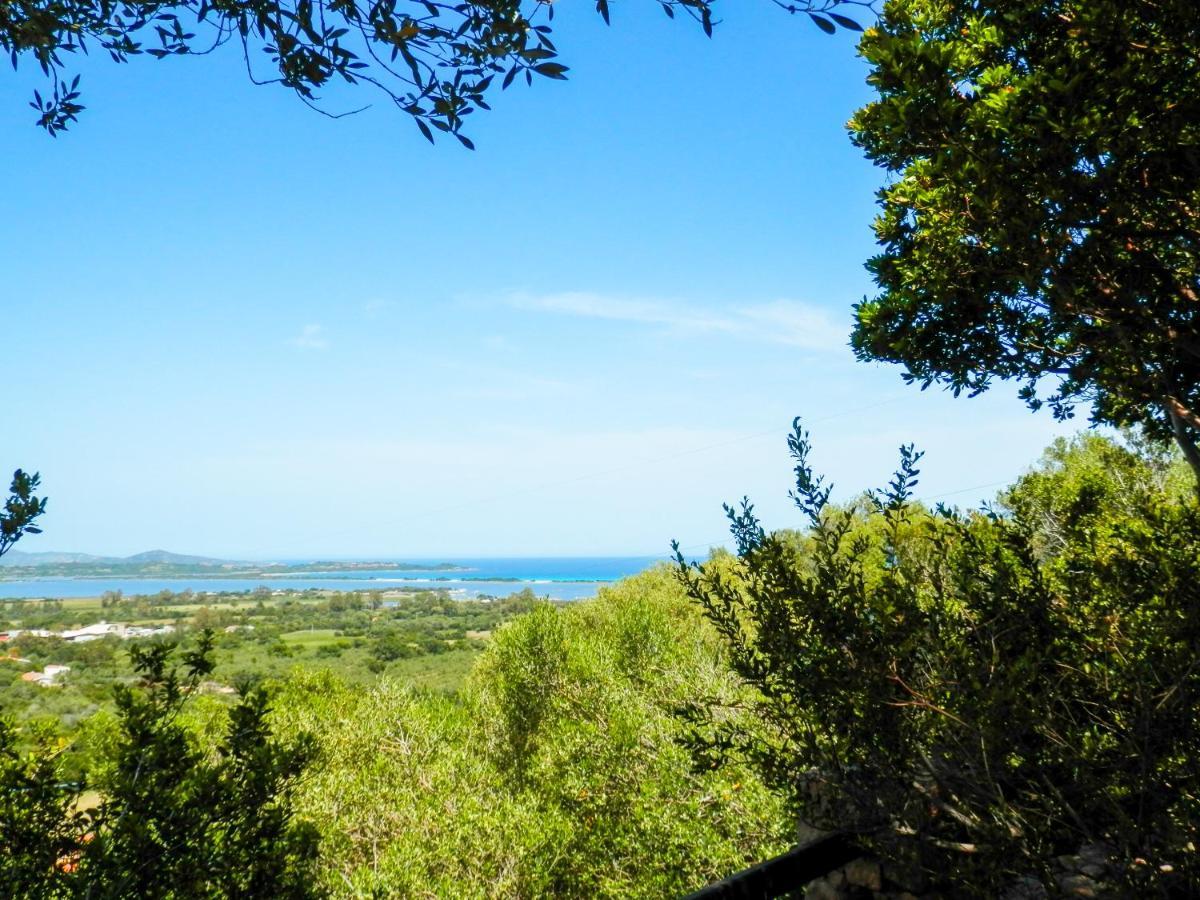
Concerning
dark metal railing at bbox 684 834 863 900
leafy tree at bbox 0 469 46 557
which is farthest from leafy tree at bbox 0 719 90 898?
dark metal railing at bbox 684 834 863 900

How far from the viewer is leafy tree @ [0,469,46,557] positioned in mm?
2916

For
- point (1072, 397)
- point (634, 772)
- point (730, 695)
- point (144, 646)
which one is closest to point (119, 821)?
point (144, 646)

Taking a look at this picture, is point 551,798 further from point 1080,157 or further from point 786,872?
point 1080,157

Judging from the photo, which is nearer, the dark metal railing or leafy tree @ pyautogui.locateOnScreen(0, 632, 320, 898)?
the dark metal railing

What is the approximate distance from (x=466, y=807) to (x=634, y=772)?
10.8 feet

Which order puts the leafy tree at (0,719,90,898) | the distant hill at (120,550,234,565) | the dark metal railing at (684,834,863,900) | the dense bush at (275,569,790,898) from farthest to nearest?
the distant hill at (120,550,234,565)
the dense bush at (275,569,790,898)
the leafy tree at (0,719,90,898)
the dark metal railing at (684,834,863,900)

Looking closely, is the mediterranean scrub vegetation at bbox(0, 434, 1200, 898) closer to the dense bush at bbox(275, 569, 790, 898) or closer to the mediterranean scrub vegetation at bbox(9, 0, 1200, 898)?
the mediterranean scrub vegetation at bbox(9, 0, 1200, 898)

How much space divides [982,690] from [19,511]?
13.4 ft

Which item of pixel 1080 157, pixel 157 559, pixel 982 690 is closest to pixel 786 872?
pixel 982 690

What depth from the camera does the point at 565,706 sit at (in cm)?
1850

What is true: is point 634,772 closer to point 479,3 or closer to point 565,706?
point 565,706

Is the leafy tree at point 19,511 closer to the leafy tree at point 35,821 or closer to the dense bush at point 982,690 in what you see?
the leafy tree at point 35,821

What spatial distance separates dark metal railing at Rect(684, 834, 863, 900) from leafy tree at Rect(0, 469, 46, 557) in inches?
122

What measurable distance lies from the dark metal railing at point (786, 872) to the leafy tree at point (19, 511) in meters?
3.11
